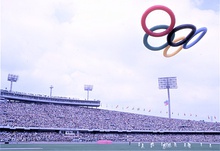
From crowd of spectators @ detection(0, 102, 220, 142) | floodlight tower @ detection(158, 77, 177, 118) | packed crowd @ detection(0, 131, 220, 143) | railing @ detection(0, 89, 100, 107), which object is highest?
floodlight tower @ detection(158, 77, 177, 118)

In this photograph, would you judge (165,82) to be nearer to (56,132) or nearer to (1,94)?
(56,132)

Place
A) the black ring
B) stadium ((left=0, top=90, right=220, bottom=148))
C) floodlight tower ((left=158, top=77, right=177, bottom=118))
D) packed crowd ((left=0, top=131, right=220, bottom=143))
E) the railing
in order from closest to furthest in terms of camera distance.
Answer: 1. the black ring
2. packed crowd ((left=0, top=131, right=220, bottom=143))
3. stadium ((left=0, top=90, right=220, bottom=148))
4. the railing
5. floodlight tower ((left=158, top=77, right=177, bottom=118))

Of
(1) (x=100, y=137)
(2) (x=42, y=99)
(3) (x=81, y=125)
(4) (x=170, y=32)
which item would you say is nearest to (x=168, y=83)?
(1) (x=100, y=137)

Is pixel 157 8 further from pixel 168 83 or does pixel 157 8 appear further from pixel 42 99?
pixel 168 83

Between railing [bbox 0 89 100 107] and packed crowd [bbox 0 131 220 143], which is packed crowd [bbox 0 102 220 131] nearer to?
packed crowd [bbox 0 131 220 143]

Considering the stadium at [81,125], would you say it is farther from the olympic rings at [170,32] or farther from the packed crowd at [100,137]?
the olympic rings at [170,32]

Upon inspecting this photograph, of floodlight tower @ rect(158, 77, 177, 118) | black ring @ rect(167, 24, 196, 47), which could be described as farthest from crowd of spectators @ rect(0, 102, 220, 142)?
black ring @ rect(167, 24, 196, 47)

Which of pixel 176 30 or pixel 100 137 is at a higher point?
pixel 176 30

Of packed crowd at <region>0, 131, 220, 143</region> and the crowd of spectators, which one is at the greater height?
the crowd of spectators
